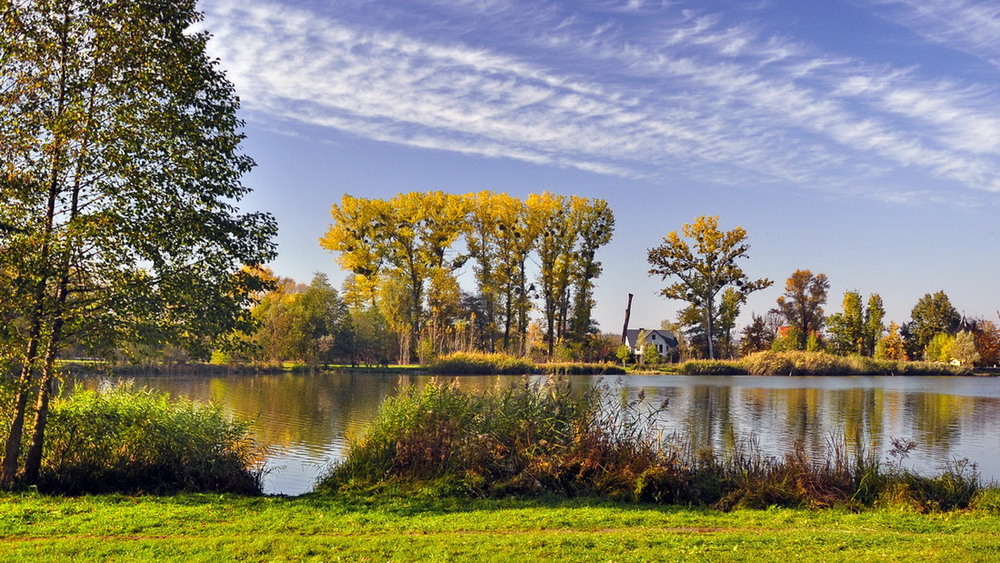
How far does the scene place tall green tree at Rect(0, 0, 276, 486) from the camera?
9.07 m

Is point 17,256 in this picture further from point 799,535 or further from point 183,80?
point 799,535

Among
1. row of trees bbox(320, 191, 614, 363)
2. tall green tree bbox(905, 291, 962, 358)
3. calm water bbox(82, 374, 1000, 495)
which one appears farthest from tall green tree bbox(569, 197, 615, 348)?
tall green tree bbox(905, 291, 962, 358)

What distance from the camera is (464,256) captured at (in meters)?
44.2

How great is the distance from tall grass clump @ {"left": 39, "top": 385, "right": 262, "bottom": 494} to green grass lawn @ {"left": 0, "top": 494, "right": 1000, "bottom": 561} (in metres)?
0.79

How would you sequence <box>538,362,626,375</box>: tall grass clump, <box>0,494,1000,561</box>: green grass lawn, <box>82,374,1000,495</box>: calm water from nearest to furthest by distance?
<box>0,494,1000,561</box>: green grass lawn
<box>82,374,1000,495</box>: calm water
<box>538,362,626,375</box>: tall grass clump

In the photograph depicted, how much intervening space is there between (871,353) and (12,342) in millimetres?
59642

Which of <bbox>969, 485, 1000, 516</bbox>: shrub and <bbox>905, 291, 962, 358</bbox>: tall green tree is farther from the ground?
<bbox>905, 291, 962, 358</bbox>: tall green tree

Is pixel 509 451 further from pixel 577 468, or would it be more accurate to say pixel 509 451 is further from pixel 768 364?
pixel 768 364

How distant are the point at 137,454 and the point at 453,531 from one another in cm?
510

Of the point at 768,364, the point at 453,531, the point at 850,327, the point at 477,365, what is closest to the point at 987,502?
the point at 453,531

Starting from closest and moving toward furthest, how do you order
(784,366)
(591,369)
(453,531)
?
(453,531) → (591,369) → (784,366)

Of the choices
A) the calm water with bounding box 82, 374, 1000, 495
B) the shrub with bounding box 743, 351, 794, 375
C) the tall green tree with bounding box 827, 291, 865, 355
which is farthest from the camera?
the tall green tree with bounding box 827, 291, 865, 355

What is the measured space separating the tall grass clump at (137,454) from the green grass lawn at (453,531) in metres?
0.79

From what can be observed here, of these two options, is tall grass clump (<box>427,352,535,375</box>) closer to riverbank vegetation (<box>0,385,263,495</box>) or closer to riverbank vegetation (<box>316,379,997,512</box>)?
riverbank vegetation (<box>316,379,997,512</box>)
